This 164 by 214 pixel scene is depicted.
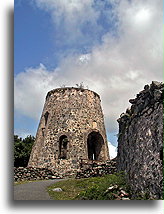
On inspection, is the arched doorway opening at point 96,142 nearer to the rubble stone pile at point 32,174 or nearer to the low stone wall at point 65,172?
the low stone wall at point 65,172

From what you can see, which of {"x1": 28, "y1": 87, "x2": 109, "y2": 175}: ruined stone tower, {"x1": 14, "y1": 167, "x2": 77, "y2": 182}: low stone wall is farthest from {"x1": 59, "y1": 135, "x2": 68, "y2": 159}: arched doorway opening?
{"x1": 14, "y1": 167, "x2": 77, "y2": 182}: low stone wall

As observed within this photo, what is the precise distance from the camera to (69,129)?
16578mm

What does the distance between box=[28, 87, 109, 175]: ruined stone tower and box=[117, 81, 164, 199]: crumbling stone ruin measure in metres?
10.5

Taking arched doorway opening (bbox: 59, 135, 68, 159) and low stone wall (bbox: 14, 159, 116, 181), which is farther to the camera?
arched doorway opening (bbox: 59, 135, 68, 159)

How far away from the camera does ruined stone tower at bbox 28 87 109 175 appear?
1603 centimetres

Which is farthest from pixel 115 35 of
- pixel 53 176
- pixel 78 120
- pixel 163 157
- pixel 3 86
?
pixel 78 120

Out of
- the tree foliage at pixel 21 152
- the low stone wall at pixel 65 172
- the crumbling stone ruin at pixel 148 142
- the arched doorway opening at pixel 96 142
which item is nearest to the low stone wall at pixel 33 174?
the low stone wall at pixel 65 172

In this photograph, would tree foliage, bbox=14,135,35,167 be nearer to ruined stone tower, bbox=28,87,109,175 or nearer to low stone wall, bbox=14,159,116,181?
ruined stone tower, bbox=28,87,109,175

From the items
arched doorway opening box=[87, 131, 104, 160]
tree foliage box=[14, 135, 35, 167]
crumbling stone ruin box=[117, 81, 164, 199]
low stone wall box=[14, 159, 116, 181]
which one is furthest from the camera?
tree foliage box=[14, 135, 35, 167]

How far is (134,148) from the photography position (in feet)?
18.2

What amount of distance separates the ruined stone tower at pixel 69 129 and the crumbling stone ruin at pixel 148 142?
34.5ft

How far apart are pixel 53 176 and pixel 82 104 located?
542 cm

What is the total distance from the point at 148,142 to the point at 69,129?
12.1 m

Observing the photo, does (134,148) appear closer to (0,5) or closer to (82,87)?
(0,5)
